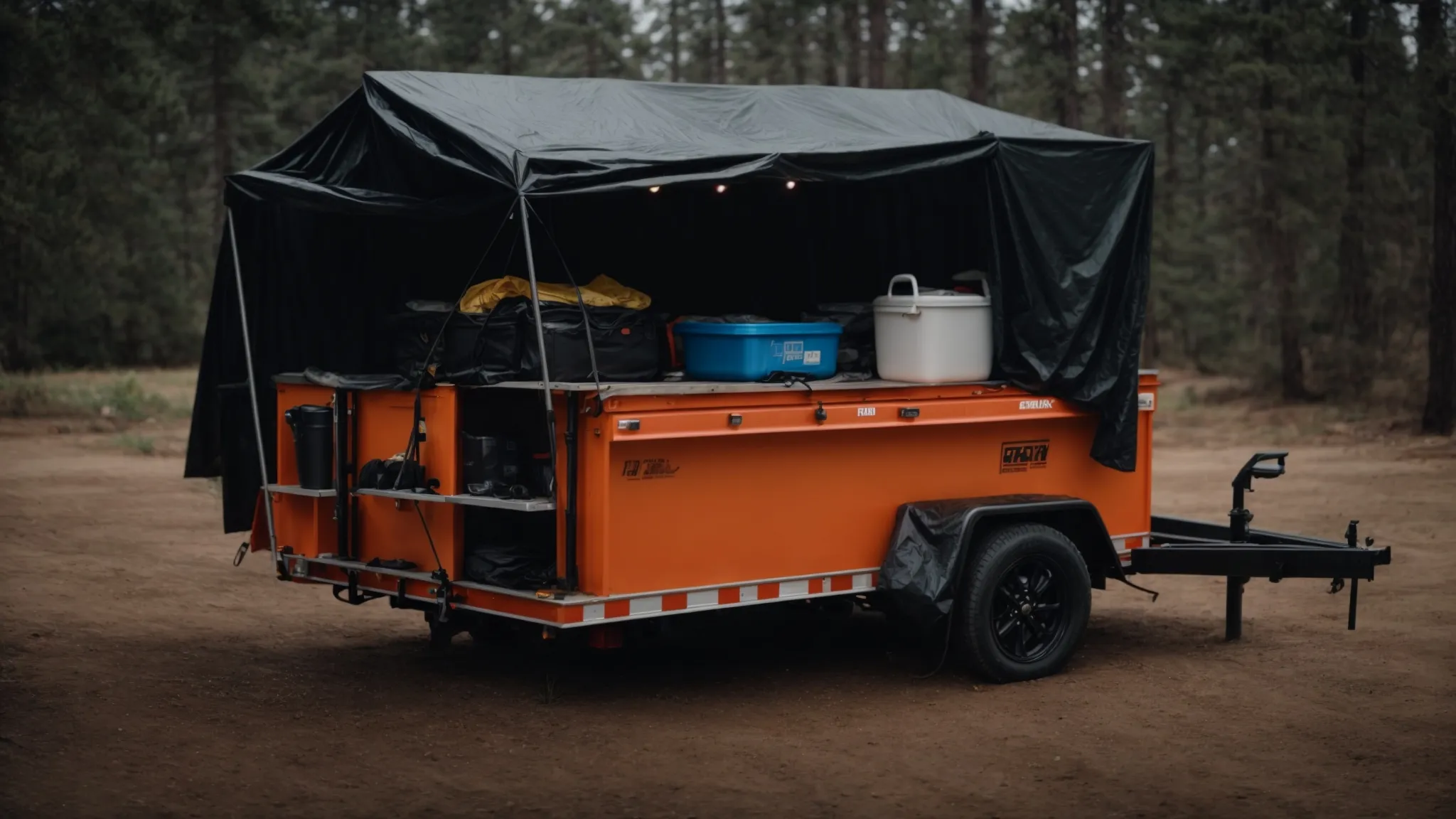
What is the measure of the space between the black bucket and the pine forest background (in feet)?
51.9

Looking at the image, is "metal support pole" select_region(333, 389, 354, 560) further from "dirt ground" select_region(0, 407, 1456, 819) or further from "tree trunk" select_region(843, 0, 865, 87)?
"tree trunk" select_region(843, 0, 865, 87)

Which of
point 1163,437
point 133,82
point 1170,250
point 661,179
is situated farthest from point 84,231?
point 661,179

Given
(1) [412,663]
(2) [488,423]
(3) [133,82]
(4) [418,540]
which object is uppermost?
(3) [133,82]

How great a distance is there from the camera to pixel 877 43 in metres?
29.1

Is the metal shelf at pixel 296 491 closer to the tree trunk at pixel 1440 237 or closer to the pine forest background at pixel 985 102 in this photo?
the pine forest background at pixel 985 102

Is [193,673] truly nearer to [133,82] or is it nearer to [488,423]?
[488,423]

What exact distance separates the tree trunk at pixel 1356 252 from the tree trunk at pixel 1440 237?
15.0ft

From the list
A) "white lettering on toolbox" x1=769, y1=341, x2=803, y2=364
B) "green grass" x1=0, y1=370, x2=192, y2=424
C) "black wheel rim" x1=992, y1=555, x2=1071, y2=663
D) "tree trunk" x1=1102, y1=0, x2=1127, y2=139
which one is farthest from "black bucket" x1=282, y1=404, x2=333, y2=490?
"tree trunk" x1=1102, y1=0, x2=1127, y2=139

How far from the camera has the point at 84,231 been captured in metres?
33.4

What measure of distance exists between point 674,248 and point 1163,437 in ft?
54.1

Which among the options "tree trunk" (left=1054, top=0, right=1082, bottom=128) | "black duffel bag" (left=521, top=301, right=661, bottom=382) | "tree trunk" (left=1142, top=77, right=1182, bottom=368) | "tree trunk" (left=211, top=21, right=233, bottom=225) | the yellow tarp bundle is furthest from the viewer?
"tree trunk" (left=1142, top=77, right=1182, bottom=368)

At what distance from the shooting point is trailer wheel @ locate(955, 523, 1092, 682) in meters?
8.32

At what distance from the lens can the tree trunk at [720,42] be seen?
A: 54825 millimetres

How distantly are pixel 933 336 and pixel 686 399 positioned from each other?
1.75 meters
